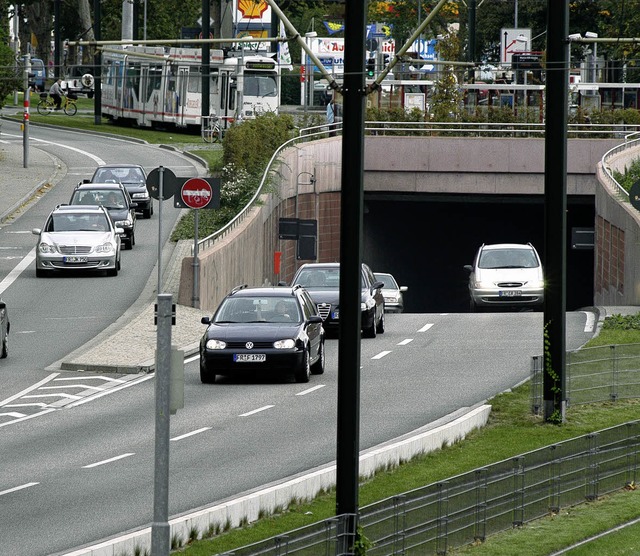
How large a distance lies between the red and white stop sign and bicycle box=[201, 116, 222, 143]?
40.2 metres

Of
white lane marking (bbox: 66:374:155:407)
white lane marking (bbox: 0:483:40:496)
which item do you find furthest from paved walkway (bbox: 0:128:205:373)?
white lane marking (bbox: 0:483:40:496)

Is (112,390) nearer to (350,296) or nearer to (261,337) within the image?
(261,337)

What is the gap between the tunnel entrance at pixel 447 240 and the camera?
6275cm

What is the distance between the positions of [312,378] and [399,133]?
3305cm

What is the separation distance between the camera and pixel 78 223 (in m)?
39.4

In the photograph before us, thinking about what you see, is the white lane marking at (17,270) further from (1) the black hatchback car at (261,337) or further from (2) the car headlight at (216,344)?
(2) the car headlight at (216,344)

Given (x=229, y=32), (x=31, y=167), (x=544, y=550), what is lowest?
(x=544, y=550)

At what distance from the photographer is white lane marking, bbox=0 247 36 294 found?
37625 mm

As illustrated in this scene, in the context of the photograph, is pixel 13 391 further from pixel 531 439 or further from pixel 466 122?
pixel 466 122

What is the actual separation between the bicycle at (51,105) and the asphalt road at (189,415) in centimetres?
5439

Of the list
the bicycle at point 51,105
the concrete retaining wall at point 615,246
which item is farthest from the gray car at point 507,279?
the bicycle at point 51,105

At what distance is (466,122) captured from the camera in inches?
2317

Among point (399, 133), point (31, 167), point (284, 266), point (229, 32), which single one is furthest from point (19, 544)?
point (229, 32)

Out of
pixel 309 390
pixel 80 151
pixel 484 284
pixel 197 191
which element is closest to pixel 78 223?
pixel 197 191
